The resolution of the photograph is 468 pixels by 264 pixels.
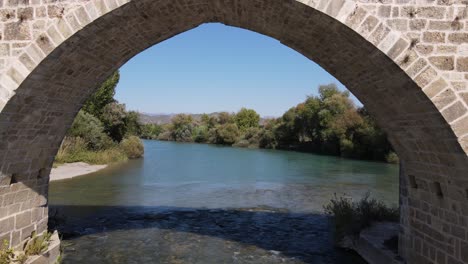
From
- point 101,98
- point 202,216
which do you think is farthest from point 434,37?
point 101,98

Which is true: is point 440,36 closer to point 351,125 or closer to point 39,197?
point 39,197

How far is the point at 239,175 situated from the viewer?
2233 cm

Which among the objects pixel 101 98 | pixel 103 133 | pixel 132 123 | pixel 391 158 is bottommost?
pixel 391 158

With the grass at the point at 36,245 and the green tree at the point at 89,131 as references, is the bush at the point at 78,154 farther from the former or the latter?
the grass at the point at 36,245

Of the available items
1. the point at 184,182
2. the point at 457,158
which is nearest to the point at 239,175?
the point at 184,182

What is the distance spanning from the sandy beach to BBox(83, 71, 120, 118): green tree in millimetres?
6106

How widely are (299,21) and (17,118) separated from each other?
3.92m

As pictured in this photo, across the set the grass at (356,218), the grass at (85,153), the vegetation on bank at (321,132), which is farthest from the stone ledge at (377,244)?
the vegetation on bank at (321,132)

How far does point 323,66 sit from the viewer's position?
658cm

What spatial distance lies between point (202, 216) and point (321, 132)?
2935cm

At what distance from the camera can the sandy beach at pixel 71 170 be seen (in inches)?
739

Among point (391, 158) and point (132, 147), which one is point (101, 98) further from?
point (391, 158)

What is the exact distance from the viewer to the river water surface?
8.34 metres

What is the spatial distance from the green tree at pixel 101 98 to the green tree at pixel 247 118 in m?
39.7
